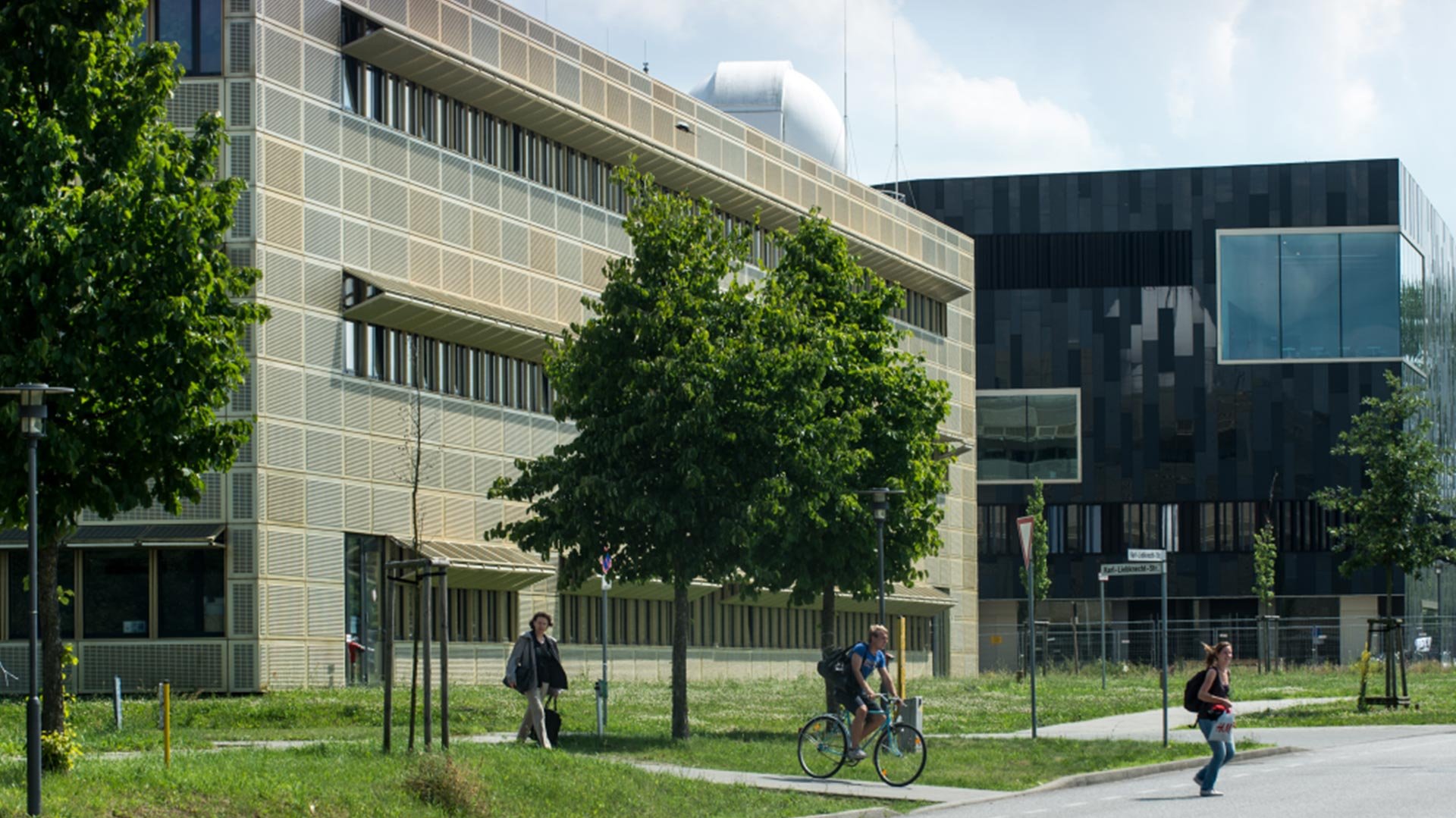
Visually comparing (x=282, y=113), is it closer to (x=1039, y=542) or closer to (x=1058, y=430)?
(x=1039, y=542)

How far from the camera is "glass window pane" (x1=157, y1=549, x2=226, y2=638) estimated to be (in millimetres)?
37438

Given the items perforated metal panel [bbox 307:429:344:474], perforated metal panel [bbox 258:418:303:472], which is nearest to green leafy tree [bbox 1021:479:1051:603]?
perforated metal panel [bbox 307:429:344:474]

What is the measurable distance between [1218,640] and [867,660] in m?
53.0

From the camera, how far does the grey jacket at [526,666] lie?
22.6 m

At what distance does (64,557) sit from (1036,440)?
56843 mm

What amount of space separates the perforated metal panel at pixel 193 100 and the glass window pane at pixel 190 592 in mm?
7725

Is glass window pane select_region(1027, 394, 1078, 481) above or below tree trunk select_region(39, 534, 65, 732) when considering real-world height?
above

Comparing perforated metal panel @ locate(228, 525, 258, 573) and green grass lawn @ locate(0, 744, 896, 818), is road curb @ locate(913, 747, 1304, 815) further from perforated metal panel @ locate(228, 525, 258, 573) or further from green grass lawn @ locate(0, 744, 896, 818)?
perforated metal panel @ locate(228, 525, 258, 573)

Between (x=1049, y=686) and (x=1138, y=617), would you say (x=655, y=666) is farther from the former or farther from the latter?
(x=1138, y=617)

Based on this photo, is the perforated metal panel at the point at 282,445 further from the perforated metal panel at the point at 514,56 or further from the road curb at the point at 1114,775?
the road curb at the point at 1114,775

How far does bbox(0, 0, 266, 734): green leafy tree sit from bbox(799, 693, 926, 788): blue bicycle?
703 cm

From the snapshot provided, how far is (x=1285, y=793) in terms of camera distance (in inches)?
805

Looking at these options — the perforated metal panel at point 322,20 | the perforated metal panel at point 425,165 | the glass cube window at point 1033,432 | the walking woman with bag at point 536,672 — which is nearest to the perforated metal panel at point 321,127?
the perforated metal panel at point 322,20

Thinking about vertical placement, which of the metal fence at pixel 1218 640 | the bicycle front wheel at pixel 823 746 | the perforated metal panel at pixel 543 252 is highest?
the perforated metal panel at pixel 543 252
